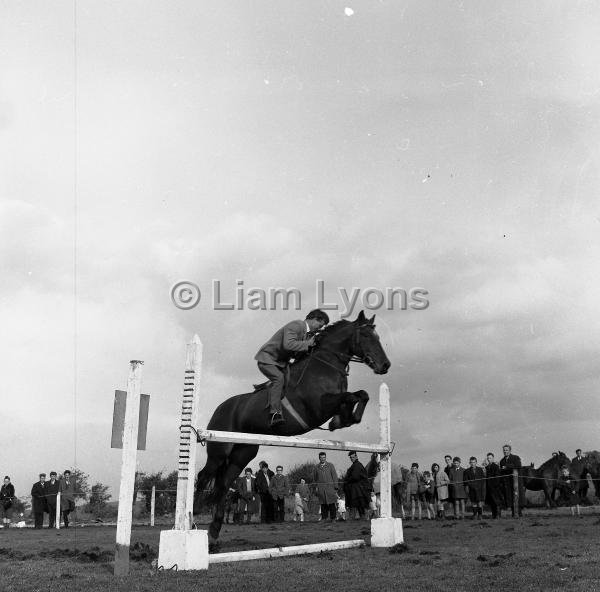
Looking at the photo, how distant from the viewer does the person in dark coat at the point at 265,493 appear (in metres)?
21.7

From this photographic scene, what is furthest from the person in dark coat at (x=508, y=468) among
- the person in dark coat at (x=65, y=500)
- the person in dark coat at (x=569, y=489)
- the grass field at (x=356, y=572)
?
the person in dark coat at (x=65, y=500)

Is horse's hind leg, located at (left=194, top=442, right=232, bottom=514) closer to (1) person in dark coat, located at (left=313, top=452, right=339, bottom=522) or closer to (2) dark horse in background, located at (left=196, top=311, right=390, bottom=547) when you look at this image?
(2) dark horse in background, located at (left=196, top=311, right=390, bottom=547)

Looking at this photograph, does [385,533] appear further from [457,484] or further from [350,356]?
[457,484]

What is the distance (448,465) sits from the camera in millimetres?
21500

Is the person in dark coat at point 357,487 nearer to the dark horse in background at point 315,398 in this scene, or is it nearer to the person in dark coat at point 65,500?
the person in dark coat at point 65,500

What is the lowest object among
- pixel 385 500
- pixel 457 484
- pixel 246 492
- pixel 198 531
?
pixel 246 492

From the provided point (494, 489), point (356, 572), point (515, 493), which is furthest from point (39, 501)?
point (356, 572)

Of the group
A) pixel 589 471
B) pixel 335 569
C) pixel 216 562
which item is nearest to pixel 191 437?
pixel 216 562

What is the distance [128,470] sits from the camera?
684cm

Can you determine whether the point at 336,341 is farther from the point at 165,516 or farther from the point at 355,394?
the point at 165,516

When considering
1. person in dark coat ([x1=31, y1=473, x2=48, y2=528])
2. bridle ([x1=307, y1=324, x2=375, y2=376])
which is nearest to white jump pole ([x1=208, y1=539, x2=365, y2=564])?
bridle ([x1=307, y1=324, x2=375, y2=376])

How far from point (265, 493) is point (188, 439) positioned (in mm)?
15278

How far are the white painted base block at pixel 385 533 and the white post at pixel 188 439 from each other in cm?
345

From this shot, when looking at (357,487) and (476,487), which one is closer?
(476,487)
